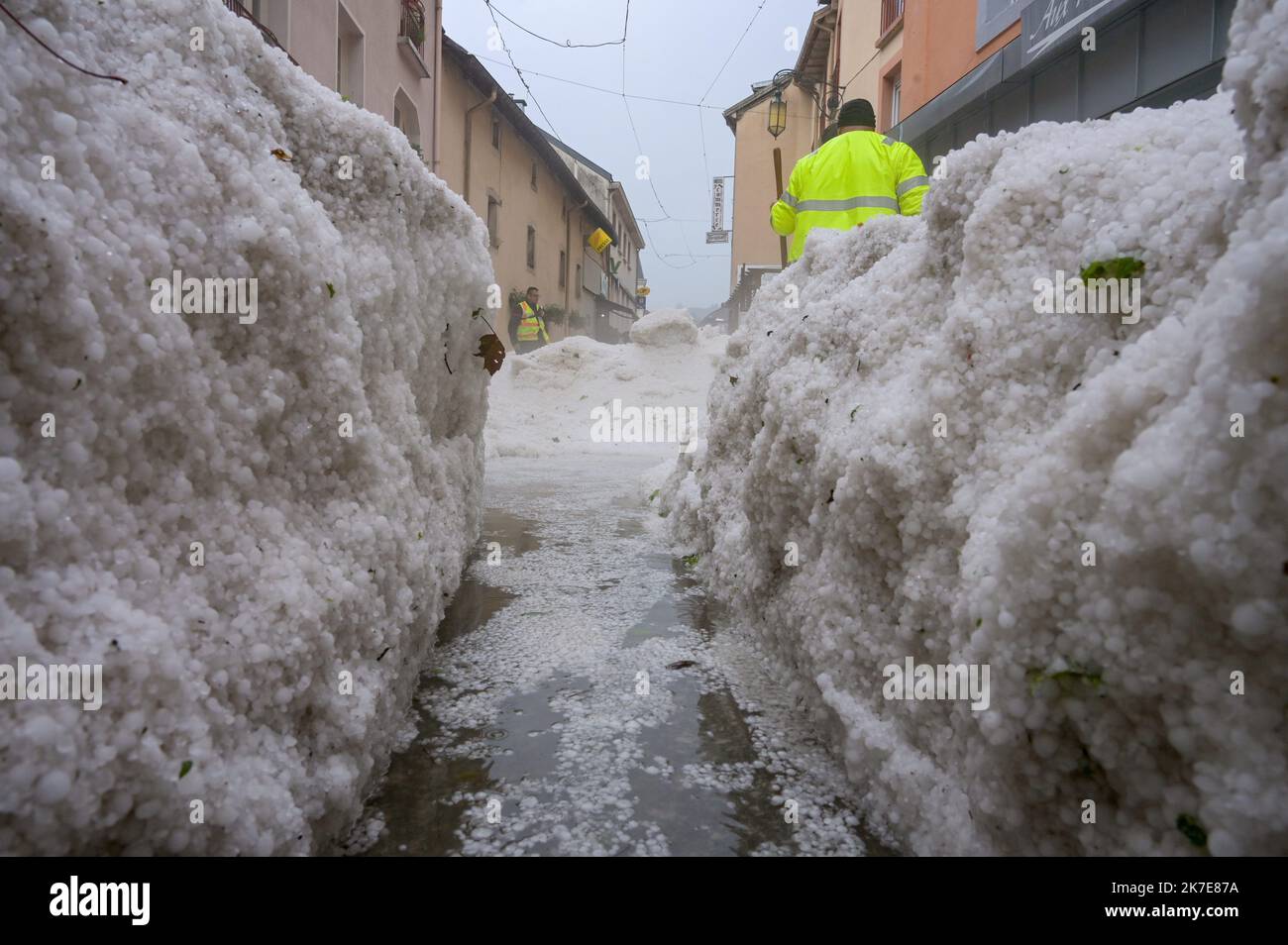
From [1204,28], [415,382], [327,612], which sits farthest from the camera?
[1204,28]

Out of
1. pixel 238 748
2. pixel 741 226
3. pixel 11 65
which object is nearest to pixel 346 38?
pixel 11 65

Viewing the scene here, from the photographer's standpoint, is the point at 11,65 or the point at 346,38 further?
the point at 346,38

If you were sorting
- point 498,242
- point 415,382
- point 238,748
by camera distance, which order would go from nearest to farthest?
point 238,748 < point 415,382 < point 498,242

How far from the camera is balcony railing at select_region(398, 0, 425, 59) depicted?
9.20 metres

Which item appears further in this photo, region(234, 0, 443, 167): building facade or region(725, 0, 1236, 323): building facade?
→ region(234, 0, 443, 167): building facade

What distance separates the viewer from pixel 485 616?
8.45 ft

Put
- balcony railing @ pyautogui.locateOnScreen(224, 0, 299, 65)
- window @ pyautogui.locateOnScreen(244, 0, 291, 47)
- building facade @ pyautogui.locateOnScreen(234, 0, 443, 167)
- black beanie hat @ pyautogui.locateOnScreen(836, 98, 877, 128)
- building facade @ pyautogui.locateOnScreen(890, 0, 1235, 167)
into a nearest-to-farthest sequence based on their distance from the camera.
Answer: balcony railing @ pyautogui.locateOnScreen(224, 0, 299, 65) → black beanie hat @ pyautogui.locateOnScreen(836, 98, 877, 128) → building facade @ pyautogui.locateOnScreen(890, 0, 1235, 167) → window @ pyautogui.locateOnScreen(244, 0, 291, 47) → building facade @ pyautogui.locateOnScreen(234, 0, 443, 167)

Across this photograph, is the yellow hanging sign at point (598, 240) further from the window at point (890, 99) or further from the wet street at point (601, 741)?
the wet street at point (601, 741)

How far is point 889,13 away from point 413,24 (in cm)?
620

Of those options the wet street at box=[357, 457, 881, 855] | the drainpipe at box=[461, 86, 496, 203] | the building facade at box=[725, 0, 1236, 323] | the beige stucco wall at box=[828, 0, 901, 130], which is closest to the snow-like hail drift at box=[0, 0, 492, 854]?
the wet street at box=[357, 457, 881, 855]

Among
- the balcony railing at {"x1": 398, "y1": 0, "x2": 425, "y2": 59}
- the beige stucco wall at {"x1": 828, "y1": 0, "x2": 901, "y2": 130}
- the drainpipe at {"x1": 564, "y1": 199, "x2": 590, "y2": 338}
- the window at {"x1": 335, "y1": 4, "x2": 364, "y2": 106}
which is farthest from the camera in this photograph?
the drainpipe at {"x1": 564, "y1": 199, "x2": 590, "y2": 338}

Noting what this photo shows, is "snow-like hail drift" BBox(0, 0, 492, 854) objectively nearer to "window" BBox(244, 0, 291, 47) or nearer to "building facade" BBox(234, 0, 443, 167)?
"building facade" BBox(234, 0, 443, 167)

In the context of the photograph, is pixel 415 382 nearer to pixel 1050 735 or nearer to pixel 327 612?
pixel 327 612
